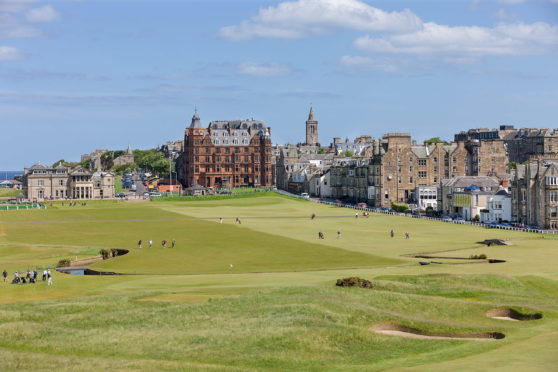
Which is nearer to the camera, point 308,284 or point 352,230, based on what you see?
point 308,284

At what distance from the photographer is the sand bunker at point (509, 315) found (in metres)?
57.9

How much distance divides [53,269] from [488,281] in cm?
4405

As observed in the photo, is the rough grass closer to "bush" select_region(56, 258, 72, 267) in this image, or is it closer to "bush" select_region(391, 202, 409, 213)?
"bush" select_region(56, 258, 72, 267)

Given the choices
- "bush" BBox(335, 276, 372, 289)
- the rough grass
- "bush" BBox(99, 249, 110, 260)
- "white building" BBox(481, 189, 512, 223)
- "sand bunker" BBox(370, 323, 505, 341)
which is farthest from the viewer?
"white building" BBox(481, 189, 512, 223)

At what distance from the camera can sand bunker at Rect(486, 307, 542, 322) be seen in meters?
57.9

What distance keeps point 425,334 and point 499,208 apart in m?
94.9

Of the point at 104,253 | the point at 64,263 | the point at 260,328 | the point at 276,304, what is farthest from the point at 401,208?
the point at 260,328

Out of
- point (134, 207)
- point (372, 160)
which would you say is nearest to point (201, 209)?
point (134, 207)

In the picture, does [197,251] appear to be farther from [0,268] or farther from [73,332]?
[73,332]

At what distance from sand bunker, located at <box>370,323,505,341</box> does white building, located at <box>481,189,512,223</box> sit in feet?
304

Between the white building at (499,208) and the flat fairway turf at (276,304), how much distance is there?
77.3ft

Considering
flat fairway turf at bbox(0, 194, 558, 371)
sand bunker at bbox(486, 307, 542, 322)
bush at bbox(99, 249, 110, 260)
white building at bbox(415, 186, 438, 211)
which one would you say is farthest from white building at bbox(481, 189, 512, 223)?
sand bunker at bbox(486, 307, 542, 322)

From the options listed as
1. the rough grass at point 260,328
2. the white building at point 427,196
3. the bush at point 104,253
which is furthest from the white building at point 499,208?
the rough grass at point 260,328

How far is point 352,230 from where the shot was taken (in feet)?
427
